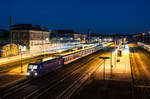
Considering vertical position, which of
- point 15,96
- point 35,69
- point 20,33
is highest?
point 20,33

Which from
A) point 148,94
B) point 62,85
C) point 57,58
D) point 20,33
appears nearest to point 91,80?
point 62,85

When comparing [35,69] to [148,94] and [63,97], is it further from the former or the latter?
[148,94]

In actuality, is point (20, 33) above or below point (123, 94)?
above

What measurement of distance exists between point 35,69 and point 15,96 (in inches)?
240

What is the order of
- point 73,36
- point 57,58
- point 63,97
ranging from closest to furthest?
point 63,97, point 57,58, point 73,36

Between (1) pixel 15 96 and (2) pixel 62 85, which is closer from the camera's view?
(1) pixel 15 96

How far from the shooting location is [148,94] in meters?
15.6

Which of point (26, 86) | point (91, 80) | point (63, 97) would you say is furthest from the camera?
point (91, 80)

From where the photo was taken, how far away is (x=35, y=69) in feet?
69.3

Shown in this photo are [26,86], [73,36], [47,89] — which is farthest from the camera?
[73,36]

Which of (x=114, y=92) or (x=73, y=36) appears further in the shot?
(x=73, y=36)

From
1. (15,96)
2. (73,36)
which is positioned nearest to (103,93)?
(15,96)

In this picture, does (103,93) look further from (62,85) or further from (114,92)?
(62,85)

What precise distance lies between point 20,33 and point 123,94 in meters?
61.3
